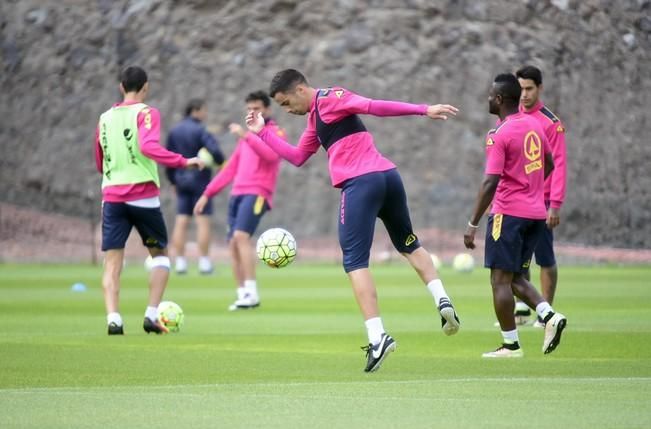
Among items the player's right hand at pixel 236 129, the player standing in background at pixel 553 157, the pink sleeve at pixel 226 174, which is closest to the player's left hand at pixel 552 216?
the player standing in background at pixel 553 157

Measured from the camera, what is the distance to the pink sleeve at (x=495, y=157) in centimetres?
1159

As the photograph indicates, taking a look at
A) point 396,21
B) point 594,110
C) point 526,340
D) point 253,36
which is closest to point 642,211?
point 594,110

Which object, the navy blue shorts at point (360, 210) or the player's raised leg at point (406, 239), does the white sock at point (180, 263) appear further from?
the navy blue shorts at point (360, 210)

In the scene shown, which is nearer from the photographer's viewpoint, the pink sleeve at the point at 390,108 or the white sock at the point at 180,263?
the pink sleeve at the point at 390,108

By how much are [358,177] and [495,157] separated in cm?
126

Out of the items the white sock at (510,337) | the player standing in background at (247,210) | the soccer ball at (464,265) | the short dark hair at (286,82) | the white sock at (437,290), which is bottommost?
the soccer ball at (464,265)

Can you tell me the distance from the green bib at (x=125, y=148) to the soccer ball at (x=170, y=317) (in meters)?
1.39

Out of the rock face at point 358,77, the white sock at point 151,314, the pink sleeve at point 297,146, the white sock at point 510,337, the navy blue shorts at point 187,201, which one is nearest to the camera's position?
the pink sleeve at point 297,146

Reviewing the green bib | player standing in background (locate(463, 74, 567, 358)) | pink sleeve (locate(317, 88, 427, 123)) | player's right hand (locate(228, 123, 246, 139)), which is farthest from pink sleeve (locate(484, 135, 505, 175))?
the green bib

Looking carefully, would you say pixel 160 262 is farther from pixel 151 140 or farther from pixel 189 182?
pixel 189 182

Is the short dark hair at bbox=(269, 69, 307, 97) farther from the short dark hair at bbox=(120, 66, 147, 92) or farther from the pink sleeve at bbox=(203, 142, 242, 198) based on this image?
the pink sleeve at bbox=(203, 142, 242, 198)

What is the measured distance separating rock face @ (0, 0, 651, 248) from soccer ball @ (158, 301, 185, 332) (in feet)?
73.2

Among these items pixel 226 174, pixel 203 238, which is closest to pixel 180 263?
pixel 203 238

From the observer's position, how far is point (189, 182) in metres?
26.5
